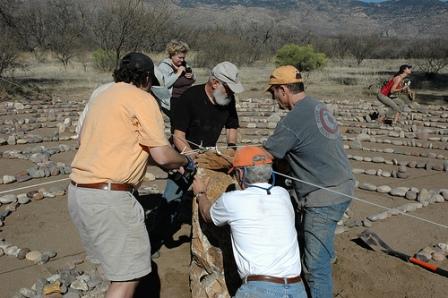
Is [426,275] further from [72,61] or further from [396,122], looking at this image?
[72,61]

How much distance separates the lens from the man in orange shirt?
309cm

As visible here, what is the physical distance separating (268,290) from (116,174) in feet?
3.83

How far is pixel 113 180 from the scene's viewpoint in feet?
10.2

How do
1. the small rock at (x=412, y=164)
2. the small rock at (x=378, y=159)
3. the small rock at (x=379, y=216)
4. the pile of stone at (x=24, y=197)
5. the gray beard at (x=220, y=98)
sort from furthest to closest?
the small rock at (x=378, y=159) < the small rock at (x=412, y=164) < the pile of stone at (x=24, y=197) < the small rock at (x=379, y=216) < the gray beard at (x=220, y=98)

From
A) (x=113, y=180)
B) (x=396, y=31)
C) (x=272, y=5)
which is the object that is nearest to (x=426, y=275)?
(x=113, y=180)

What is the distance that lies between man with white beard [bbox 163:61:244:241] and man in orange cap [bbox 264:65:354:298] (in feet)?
3.25

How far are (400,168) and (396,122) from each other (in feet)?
14.3

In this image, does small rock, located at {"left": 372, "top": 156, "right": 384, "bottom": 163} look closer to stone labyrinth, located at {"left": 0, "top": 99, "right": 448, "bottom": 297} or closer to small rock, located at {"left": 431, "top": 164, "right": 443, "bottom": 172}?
stone labyrinth, located at {"left": 0, "top": 99, "right": 448, "bottom": 297}

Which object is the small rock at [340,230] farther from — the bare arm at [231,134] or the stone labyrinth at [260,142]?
the bare arm at [231,134]

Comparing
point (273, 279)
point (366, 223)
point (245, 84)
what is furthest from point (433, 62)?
point (273, 279)

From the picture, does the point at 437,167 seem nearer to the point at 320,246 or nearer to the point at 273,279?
the point at 320,246

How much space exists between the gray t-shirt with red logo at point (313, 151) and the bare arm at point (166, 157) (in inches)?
25.0

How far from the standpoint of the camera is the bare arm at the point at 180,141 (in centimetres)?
458

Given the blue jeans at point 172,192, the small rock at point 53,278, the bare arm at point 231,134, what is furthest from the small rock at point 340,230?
the small rock at point 53,278
